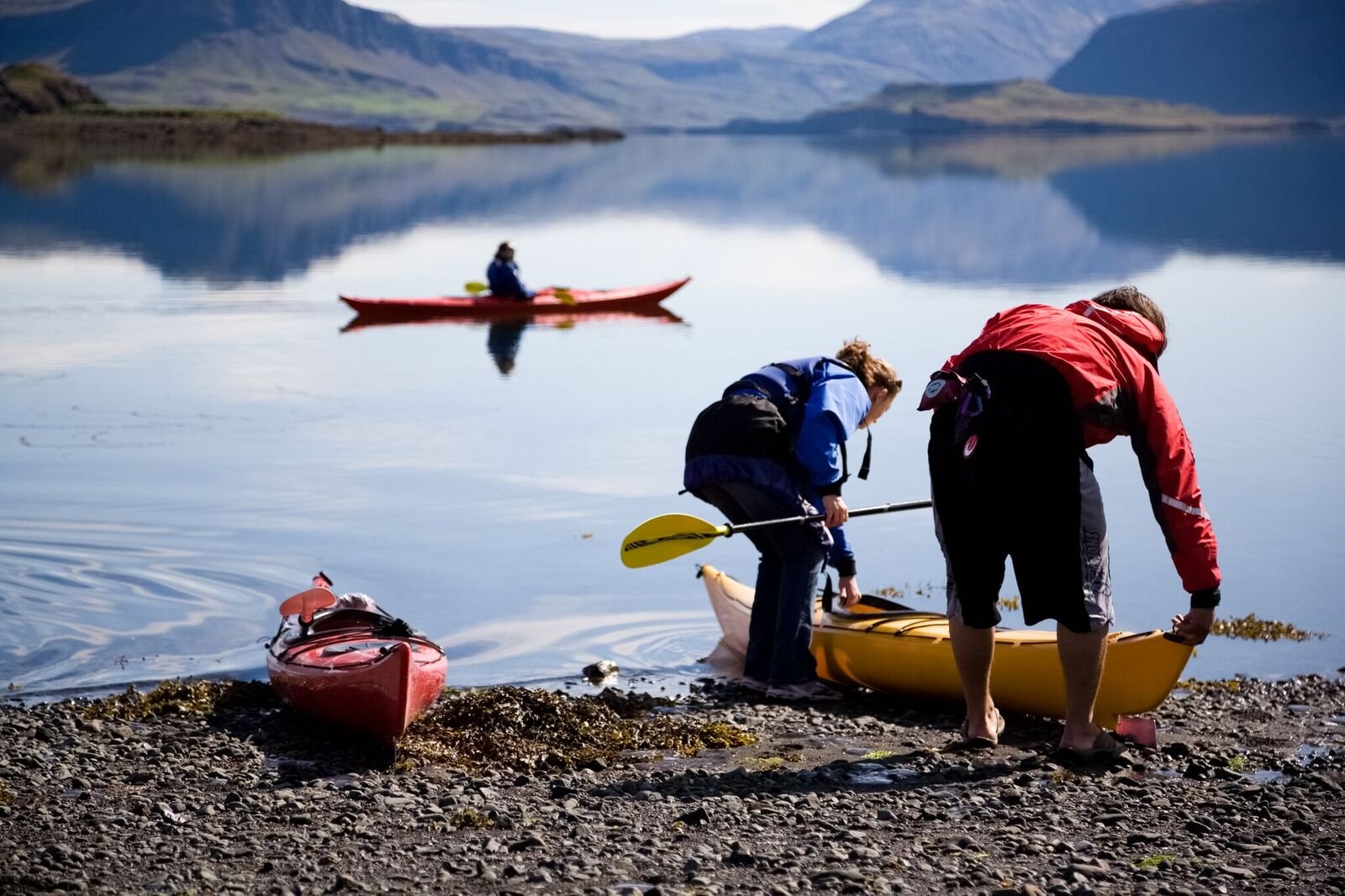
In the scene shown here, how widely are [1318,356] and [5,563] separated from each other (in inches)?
729

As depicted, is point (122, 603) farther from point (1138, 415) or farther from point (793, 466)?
point (1138, 415)

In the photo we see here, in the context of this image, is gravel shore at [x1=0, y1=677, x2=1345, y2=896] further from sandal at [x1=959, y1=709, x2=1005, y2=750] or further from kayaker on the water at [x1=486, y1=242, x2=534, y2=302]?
kayaker on the water at [x1=486, y1=242, x2=534, y2=302]

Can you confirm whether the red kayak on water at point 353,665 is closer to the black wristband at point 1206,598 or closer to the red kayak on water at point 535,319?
the black wristband at point 1206,598

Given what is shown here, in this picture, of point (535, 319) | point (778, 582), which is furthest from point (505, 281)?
point (778, 582)

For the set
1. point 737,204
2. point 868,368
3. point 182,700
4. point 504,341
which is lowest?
point 182,700

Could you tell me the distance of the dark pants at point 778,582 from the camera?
8477 mm

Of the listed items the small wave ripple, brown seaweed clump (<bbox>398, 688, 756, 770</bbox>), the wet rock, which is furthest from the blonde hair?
the small wave ripple

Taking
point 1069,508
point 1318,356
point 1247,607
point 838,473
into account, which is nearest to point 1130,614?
point 1247,607

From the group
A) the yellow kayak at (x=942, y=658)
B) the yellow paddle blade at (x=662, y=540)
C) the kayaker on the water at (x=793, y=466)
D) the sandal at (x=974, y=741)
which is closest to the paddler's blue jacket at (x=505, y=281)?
the yellow kayak at (x=942, y=658)

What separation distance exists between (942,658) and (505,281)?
19.2 m

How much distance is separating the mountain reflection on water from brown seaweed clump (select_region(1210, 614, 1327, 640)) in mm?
26188

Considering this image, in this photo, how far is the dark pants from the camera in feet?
27.8

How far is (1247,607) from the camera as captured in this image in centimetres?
1106

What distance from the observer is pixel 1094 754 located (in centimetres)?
723
